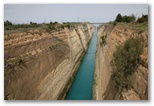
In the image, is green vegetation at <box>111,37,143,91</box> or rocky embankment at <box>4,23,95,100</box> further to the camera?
rocky embankment at <box>4,23,95,100</box>

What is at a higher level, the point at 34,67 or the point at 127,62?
the point at 127,62

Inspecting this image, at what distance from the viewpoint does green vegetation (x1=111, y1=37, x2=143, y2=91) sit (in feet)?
18.7

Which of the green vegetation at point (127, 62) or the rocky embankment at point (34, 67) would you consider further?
the rocky embankment at point (34, 67)

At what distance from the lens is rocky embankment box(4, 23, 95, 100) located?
608 cm

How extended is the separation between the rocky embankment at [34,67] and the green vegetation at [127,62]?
235cm

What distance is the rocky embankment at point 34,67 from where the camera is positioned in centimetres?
608

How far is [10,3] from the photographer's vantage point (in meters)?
5.36

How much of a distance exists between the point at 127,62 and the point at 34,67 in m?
3.27

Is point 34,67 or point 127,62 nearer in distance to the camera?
point 127,62

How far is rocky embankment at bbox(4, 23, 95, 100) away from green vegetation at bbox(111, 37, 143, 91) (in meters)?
2.35

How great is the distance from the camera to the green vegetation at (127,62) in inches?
225

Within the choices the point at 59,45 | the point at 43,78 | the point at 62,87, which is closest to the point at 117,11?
the point at 43,78

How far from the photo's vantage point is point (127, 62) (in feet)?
19.2

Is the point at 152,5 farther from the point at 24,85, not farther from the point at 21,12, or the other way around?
the point at 24,85
